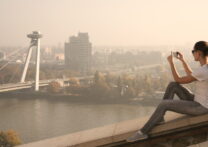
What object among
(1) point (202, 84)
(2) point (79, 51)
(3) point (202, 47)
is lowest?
(1) point (202, 84)

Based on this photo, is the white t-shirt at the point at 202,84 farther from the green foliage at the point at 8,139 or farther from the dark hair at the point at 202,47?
the green foliage at the point at 8,139

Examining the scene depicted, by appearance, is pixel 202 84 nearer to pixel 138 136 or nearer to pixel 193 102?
pixel 193 102

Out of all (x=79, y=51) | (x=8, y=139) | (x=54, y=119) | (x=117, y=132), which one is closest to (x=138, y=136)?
(x=117, y=132)

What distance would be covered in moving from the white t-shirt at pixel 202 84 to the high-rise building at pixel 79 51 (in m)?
23.8

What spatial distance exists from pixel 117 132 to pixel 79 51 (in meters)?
24.9

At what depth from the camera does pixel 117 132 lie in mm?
1189

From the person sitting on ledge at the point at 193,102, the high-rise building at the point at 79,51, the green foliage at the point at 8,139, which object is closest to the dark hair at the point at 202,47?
the person sitting on ledge at the point at 193,102

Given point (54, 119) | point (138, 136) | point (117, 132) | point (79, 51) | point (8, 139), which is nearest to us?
point (138, 136)

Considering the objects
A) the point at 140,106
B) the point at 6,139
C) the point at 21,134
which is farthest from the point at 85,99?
the point at 6,139

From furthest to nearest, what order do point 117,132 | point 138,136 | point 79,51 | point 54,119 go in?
point 79,51 < point 54,119 < point 117,132 < point 138,136

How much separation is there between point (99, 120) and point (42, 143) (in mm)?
6991

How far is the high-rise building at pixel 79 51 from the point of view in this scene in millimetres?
25172

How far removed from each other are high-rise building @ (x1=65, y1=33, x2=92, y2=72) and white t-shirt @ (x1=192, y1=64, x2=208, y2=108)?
938 inches

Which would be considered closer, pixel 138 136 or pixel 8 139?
pixel 138 136
